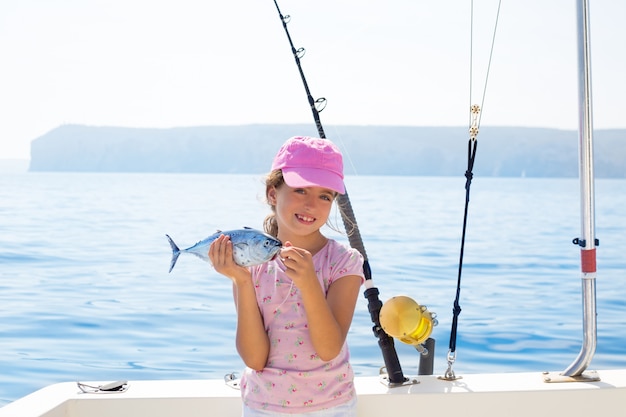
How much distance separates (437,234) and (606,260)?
10.8 ft

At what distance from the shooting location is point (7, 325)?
21.4 feet

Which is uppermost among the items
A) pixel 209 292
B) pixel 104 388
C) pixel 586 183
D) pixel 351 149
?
pixel 351 149

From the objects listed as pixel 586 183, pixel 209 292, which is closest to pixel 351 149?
pixel 209 292

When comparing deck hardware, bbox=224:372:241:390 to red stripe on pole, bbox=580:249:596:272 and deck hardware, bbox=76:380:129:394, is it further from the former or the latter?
red stripe on pole, bbox=580:249:596:272

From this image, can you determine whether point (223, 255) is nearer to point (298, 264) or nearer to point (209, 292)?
point (298, 264)

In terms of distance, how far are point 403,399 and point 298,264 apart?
2.06 feet

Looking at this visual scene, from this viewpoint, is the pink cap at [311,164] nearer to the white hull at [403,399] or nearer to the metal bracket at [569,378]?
the white hull at [403,399]

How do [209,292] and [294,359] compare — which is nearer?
[294,359]

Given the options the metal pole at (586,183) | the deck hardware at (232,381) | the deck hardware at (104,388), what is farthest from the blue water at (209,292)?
the metal pole at (586,183)

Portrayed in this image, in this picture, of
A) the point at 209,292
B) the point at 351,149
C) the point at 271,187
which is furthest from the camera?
the point at 351,149

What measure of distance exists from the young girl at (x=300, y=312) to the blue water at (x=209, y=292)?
16cm

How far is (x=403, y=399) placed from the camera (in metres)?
2.01

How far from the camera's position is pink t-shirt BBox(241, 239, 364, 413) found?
1688 mm

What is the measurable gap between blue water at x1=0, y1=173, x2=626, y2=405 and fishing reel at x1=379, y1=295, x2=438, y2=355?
0.24m
